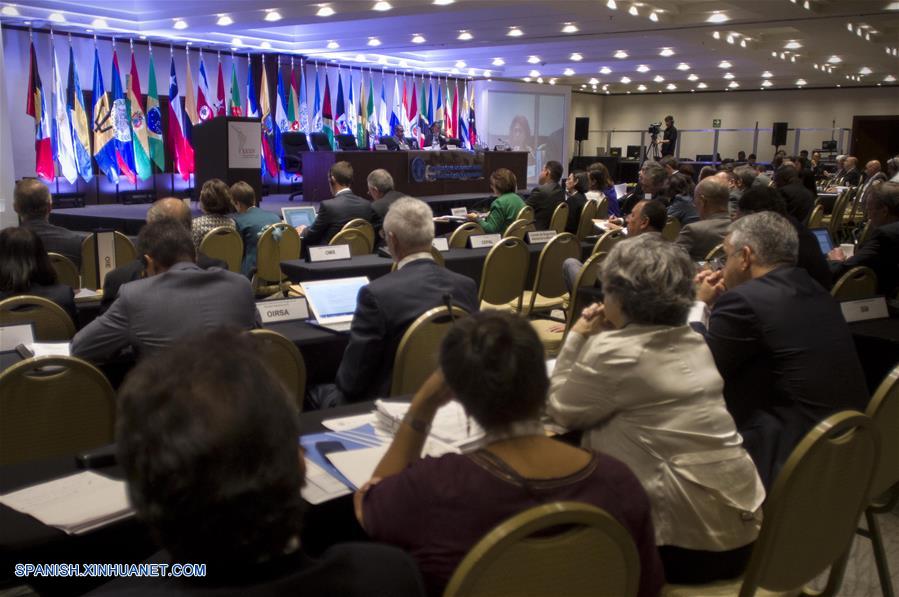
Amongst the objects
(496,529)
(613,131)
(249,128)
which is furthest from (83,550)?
(613,131)

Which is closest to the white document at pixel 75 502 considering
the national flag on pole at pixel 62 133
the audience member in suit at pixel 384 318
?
the audience member in suit at pixel 384 318

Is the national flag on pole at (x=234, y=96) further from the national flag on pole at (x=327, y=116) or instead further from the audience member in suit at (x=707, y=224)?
the audience member in suit at (x=707, y=224)

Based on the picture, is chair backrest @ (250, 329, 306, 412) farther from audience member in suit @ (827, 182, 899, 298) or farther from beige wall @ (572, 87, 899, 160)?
beige wall @ (572, 87, 899, 160)

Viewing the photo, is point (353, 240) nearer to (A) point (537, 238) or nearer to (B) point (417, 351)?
(A) point (537, 238)

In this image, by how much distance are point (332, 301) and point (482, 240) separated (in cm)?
271

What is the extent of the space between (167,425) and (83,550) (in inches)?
28.5

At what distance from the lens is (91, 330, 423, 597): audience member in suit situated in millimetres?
892

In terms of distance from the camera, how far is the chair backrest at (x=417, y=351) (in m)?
2.48

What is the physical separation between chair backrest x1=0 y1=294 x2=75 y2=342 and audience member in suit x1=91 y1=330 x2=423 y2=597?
7.52 feet

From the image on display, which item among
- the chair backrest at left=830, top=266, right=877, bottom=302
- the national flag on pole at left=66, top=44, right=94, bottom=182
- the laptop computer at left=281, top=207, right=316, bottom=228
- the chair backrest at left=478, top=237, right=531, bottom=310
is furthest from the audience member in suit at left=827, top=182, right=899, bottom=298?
the national flag on pole at left=66, top=44, right=94, bottom=182

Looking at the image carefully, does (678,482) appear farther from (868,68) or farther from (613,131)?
(613,131)

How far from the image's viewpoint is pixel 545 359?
4.60 ft

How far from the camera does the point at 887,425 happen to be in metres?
2.03

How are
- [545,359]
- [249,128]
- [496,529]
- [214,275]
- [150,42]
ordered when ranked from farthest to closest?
[150,42] < [249,128] < [214,275] < [545,359] < [496,529]
